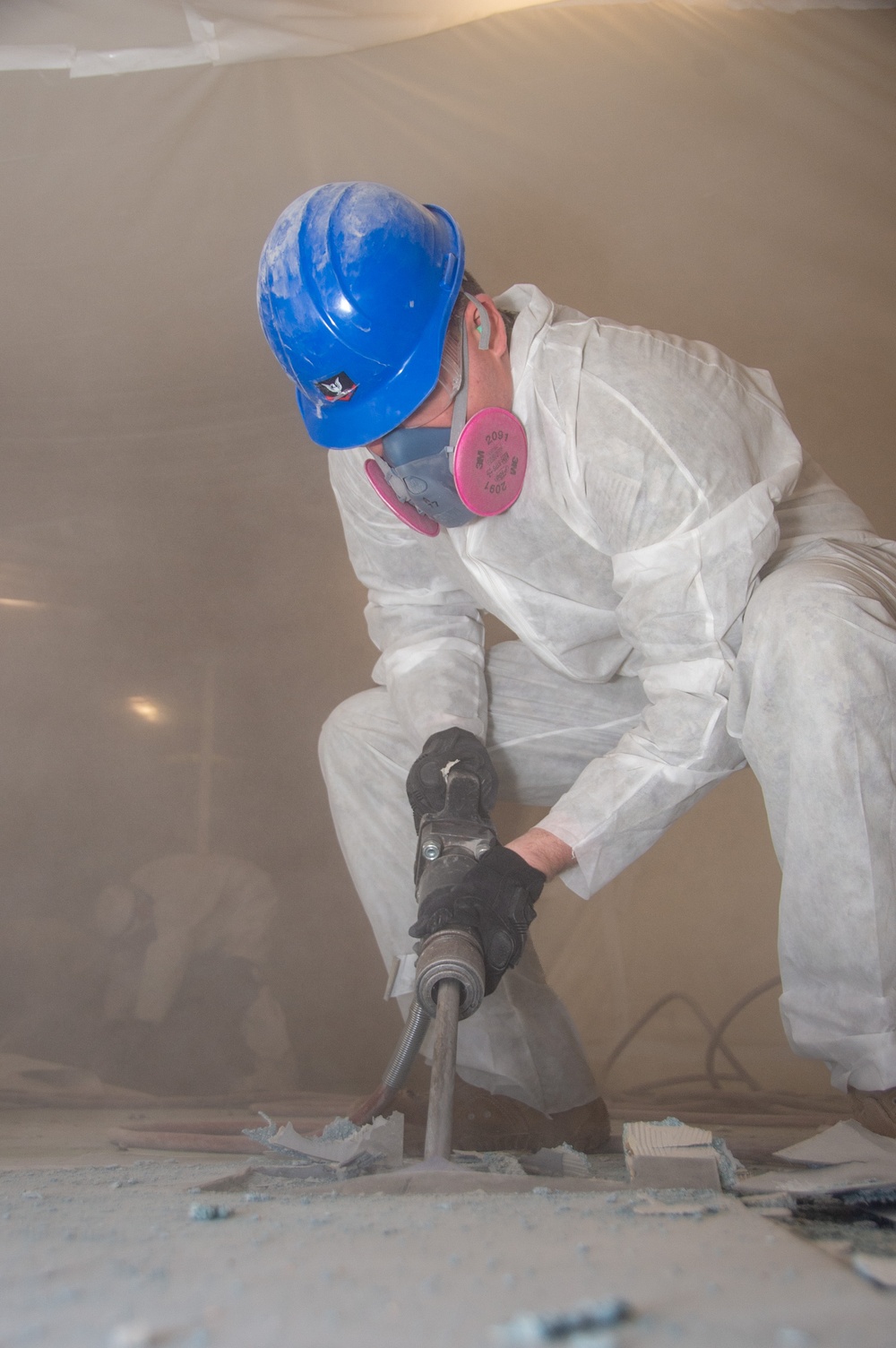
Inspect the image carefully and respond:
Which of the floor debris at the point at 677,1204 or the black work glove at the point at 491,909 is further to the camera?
the black work glove at the point at 491,909

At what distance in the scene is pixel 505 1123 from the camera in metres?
1.44

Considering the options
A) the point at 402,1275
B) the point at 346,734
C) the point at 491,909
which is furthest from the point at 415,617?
the point at 402,1275

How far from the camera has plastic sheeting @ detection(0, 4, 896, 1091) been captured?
2.31 metres

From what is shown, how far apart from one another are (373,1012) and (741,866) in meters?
1.08

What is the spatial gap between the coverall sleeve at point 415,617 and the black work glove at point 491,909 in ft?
1.40

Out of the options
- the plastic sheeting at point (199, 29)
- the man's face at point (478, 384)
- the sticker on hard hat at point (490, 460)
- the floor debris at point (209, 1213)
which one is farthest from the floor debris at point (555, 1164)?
the plastic sheeting at point (199, 29)

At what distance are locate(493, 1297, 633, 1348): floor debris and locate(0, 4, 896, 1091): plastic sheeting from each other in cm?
183

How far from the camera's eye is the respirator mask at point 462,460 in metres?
1.21

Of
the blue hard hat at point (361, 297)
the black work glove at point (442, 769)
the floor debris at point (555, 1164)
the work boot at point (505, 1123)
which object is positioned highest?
the blue hard hat at point (361, 297)

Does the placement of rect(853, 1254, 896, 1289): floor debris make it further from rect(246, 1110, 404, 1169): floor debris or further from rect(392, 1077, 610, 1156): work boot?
rect(392, 1077, 610, 1156): work boot

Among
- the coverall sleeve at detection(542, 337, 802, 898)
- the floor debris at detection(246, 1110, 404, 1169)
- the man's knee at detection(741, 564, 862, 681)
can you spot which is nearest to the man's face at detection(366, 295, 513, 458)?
the coverall sleeve at detection(542, 337, 802, 898)

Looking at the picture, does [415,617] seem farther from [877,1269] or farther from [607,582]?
[877,1269]

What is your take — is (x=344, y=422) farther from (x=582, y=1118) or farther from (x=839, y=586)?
(x=582, y=1118)

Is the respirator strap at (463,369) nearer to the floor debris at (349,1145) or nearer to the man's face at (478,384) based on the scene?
the man's face at (478,384)
